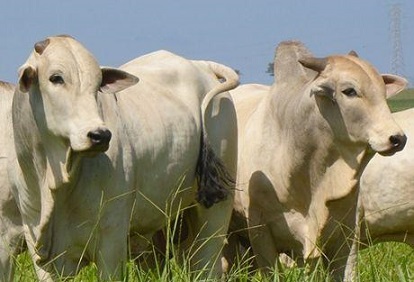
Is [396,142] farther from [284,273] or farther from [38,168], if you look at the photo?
[38,168]

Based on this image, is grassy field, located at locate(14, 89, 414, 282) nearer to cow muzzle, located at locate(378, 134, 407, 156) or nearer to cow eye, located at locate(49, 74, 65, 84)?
cow muzzle, located at locate(378, 134, 407, 156)

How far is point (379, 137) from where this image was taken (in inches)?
283

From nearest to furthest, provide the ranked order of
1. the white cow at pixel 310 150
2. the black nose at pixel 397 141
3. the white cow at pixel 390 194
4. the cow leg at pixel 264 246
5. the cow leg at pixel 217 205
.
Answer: the black nose at pixel 397 141
the white cow at pixel 310 150
the cow leg at pixel 264 246
the cow leg at pixel 217 205
the white cow at pixel 390 194

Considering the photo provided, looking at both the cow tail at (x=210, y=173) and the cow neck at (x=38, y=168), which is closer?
the cow neck at (x=38, y=168)

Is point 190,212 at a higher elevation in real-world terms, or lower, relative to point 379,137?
lower

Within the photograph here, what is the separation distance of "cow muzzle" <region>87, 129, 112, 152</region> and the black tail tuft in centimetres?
185

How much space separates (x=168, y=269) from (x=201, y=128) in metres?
2.13

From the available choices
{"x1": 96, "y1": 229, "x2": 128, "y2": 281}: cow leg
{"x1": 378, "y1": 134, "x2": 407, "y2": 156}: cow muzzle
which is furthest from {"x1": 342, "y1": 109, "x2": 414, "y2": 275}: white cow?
{"x1": 96, "y1": 229, "x2": 128, "y2": 281}: cow leg

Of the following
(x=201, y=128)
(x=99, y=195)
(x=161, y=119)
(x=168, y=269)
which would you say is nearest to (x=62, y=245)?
(x=99, y=195)

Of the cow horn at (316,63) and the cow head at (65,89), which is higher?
the cow head at (65,89)

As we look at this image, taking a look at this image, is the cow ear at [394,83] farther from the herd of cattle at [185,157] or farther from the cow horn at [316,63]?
the cow horn at [316,63]

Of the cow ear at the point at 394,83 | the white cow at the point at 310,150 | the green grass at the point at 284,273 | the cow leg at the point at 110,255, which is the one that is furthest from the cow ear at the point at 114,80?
the cow ear at the point at 394,83

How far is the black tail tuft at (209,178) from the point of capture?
7.87 meters

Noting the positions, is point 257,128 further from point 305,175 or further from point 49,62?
point 49,62
